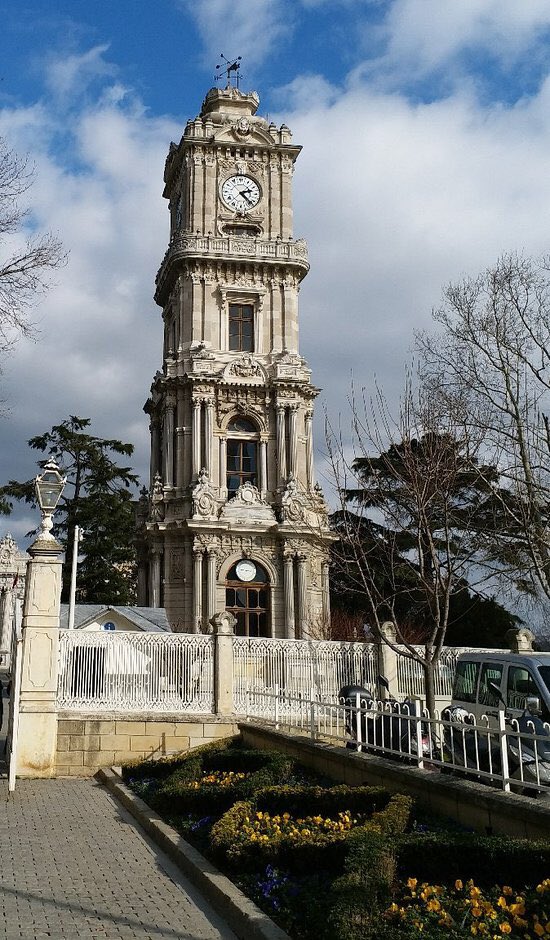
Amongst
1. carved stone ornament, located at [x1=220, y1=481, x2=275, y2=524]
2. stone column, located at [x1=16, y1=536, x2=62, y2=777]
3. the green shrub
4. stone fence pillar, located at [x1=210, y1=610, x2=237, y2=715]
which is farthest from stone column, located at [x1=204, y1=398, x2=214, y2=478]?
the green shrub

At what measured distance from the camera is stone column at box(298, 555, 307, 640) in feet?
120

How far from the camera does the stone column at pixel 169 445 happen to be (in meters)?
39.2

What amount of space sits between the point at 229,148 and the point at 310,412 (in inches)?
538

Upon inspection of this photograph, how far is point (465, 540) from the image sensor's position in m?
21.9

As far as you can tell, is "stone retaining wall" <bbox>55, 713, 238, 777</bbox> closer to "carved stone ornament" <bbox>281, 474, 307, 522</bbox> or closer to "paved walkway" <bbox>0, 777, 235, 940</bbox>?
"paved walkway" <bbox>0, 777, 235, 940</bbox>

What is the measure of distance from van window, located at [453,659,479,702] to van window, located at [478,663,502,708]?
21cm

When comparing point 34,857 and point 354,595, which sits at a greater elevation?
point 354,595

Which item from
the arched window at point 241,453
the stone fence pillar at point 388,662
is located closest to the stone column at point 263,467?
the arched window at point 241,453

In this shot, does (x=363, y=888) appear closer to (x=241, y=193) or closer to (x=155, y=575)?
(x=155, y=575)

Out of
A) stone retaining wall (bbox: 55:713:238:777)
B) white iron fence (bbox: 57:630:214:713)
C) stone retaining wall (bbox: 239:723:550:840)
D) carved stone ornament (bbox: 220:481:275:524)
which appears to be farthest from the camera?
carved stone ornament (bbox: 220:481:275:524)

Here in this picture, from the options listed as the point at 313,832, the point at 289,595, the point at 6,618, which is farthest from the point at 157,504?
the point at 313,832

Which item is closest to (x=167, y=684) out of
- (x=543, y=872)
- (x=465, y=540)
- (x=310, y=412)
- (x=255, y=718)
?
(x=255, y=718)

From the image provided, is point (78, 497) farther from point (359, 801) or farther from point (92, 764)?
point (359, 801)

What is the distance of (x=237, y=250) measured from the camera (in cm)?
4147
